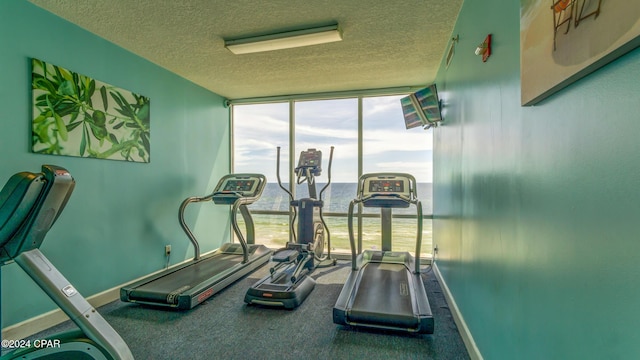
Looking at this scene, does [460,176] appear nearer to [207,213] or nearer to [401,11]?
[401,11]

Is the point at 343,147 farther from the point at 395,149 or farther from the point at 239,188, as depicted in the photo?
the point at 239,188

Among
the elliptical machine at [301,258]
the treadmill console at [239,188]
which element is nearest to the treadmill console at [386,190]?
the elliptical machine at [301,258]

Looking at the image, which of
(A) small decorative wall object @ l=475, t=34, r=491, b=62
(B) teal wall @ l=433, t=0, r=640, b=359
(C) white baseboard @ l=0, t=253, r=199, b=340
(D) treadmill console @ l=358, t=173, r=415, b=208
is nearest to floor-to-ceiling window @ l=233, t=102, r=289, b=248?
(D) treadmill console @ l=358, t=173, r=415, b=208

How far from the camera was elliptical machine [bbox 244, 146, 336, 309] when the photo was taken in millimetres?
2951

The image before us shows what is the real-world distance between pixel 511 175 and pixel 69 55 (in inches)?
151

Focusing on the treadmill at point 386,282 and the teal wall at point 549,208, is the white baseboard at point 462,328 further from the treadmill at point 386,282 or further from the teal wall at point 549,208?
the treadmill at point 386,282

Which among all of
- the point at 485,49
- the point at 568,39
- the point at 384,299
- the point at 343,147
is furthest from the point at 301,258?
the point at 568,39

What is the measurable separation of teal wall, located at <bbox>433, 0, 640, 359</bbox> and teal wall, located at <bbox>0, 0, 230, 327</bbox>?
11.7 ft

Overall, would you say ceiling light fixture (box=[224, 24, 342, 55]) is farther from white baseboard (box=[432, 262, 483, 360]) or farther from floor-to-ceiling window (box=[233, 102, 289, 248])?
white baseboard (box=[432, 262, 483, 360])

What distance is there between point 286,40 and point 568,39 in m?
2.70

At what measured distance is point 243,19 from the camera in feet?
8.96

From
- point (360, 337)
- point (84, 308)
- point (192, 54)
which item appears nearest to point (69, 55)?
point (192, 54)

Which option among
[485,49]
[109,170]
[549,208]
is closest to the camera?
[549,208]

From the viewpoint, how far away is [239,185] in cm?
427
